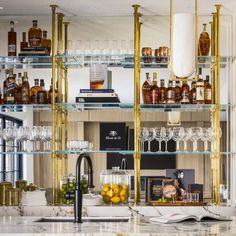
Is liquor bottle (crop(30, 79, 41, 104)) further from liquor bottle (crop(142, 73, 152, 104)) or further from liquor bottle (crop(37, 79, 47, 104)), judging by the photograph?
liquor bottle (crop(142, 73, 152, 104))

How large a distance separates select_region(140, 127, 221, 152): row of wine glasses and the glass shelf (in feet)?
1.72

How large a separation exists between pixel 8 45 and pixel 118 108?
41.4 inches

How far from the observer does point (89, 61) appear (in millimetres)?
5578

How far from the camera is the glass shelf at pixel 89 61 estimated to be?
5504 mm

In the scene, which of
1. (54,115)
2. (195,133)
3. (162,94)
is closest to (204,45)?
(162,94)

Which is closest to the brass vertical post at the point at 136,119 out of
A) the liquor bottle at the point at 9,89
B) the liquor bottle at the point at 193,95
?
the liquor bottle at the point at 193,95

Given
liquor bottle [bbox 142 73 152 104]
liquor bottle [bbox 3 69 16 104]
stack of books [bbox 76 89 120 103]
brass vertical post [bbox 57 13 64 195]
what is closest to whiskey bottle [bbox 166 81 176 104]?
liquor bottle [bbox 142 73 152 104]

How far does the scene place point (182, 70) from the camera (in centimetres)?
393

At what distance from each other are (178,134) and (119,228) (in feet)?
4.92

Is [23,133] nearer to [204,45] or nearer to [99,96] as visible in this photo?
[99,96]

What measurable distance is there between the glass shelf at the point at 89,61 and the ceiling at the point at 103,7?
365 mm

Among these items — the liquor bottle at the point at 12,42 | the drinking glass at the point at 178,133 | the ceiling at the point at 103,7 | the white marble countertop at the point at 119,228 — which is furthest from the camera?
the liquor bottle at the point at 12,42

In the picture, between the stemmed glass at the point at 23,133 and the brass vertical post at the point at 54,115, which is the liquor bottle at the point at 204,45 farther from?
the stemmed glass at the point at 23,133

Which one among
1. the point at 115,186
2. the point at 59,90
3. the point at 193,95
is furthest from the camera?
the point at 59,90
